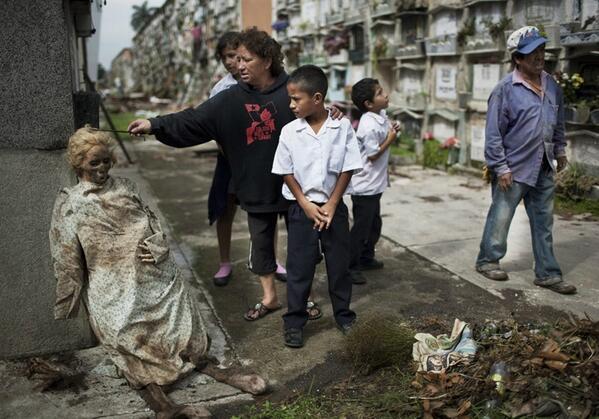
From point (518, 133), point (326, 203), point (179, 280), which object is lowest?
point (179, 280)

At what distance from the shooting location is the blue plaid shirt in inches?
152

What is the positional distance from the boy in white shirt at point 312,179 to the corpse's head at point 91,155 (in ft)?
2.80

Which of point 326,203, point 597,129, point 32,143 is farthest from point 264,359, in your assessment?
point 597,129

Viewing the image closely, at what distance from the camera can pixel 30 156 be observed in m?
2.94

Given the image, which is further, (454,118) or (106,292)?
(454,118)

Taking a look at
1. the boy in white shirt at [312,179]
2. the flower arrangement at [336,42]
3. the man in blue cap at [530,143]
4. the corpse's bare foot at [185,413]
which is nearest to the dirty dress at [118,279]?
the corpse's bare foot at [185,413]

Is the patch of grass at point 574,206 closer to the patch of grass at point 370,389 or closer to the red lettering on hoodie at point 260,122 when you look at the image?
the patch of grass at point 370,389

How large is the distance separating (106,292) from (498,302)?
2.39 metres

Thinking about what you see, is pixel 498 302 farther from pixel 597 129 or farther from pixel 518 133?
pixel 597 129

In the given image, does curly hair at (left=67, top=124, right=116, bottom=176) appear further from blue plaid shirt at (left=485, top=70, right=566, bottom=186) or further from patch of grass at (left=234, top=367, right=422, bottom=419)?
blue plaid shirt at (left=485, top=70, right=566, bottom=186)

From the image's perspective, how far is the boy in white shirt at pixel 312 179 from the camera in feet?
10.0

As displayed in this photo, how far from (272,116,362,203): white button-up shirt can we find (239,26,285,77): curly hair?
45 centimetres

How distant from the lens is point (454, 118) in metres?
8.61

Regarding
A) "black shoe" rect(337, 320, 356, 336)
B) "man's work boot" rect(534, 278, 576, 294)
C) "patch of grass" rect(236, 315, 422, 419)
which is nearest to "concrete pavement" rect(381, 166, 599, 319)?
"man's work boot" rect(534, 278, 576, 294)
